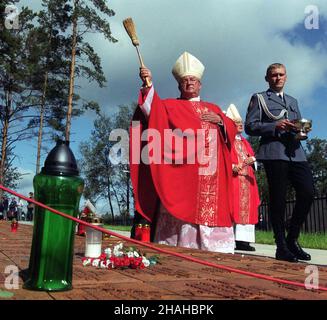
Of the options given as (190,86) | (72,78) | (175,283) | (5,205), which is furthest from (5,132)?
(175,283)

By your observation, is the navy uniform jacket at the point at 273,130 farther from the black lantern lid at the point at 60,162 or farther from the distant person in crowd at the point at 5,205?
the distant person in crowd at the point at 5,205

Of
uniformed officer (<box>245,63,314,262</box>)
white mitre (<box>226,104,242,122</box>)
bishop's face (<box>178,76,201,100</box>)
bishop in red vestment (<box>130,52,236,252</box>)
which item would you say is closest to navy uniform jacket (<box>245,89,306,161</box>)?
Answer: uniformed officer (<box>245,63,314,262</box>)

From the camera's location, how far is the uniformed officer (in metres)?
4.27

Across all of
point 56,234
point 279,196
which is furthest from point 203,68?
point 56,234

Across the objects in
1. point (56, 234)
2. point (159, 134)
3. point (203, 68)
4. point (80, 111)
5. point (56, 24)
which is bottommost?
point (56, 234)

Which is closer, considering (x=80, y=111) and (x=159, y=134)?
(x=159, y=134)

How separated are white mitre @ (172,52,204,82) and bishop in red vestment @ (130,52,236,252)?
16 mm

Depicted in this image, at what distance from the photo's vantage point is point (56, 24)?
949 inches

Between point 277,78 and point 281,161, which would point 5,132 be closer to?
point 277,78

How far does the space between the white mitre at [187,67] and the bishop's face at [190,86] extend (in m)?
0.04

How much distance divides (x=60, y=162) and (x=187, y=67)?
11.4 ft

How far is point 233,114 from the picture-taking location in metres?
7.75
